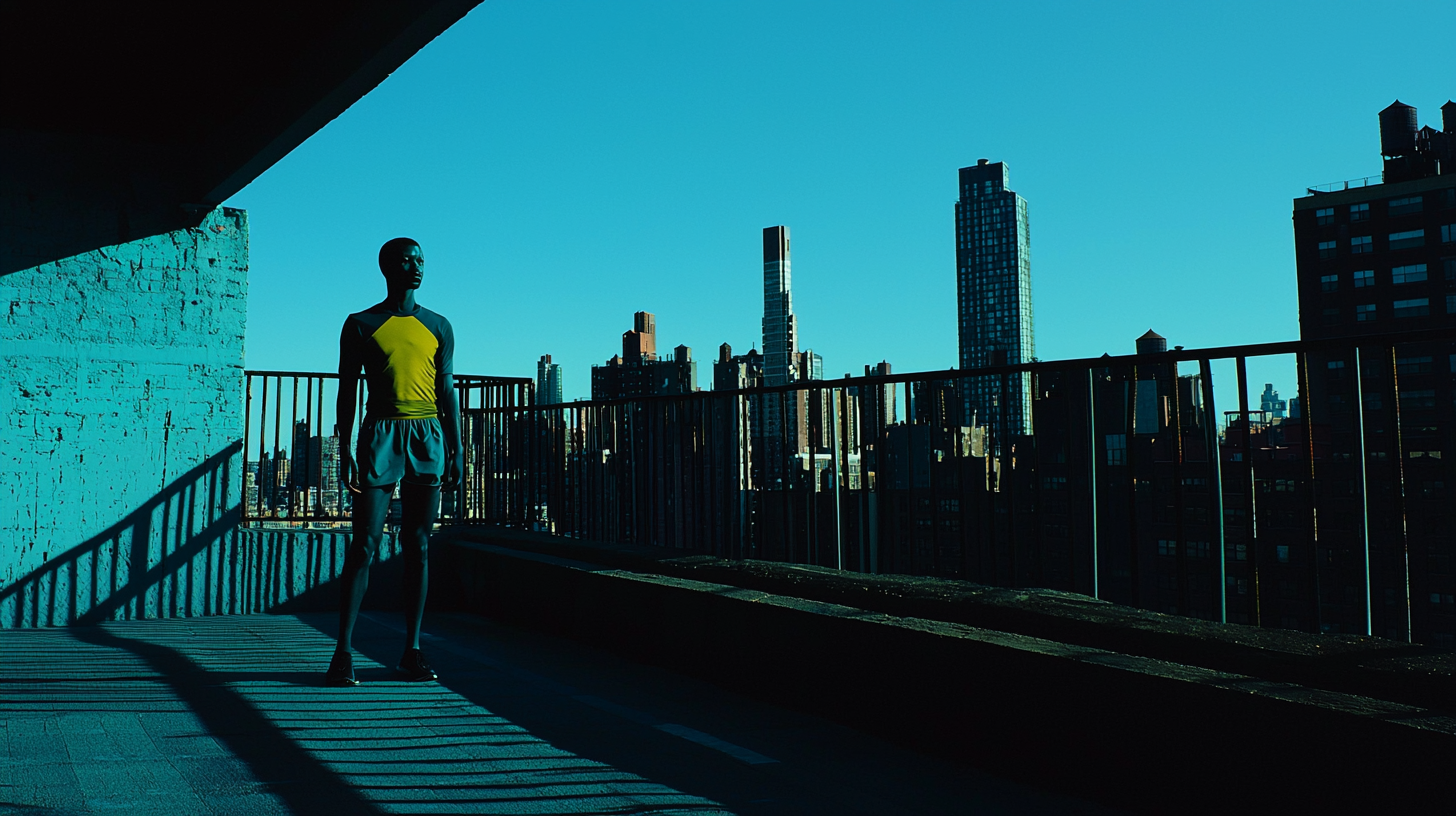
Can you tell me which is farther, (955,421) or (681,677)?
(681,677)

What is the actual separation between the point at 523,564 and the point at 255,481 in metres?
2.84

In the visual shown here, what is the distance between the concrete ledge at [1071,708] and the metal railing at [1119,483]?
0.74m

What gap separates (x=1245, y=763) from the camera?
2920 mm

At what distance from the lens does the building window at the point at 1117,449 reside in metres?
4.45

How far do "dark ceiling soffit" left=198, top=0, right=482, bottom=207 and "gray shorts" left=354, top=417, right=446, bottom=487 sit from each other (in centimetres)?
198

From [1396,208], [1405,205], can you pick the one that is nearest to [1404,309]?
[1396,208]

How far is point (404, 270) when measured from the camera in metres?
5.38

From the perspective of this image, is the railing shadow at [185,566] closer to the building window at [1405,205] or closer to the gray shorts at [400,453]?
the gray shorts at [400,453]

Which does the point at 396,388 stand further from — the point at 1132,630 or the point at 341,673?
the point at 1132,630

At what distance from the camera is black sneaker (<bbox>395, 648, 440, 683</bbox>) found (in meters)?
5.45

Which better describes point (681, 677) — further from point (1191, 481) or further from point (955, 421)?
point (1191, 481)

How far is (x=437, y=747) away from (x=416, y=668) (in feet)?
4.91

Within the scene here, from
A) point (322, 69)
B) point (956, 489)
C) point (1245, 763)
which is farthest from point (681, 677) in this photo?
point (322, 69)

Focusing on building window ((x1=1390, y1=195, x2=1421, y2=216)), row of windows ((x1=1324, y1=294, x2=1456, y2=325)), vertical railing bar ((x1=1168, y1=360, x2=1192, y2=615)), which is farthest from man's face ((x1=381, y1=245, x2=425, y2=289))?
row of windows ((x1=1324, y1=294, x2=1456, y2=325))
